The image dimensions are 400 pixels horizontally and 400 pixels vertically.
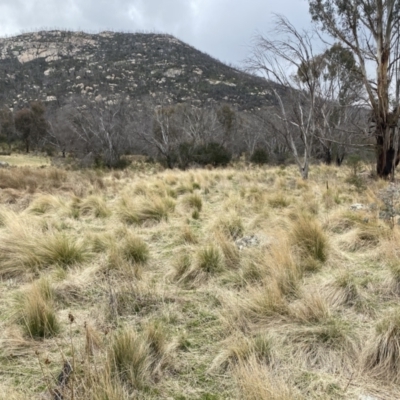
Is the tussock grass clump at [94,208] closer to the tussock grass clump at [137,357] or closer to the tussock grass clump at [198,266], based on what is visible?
the tussock grass clump at [198,266]

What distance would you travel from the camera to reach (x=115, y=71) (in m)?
64.7

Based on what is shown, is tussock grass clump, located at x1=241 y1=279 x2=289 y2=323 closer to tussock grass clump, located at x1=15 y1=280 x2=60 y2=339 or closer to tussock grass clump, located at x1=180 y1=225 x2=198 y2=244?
tussock grass clump, located at x1=15 y1=280 x2=60 y2=339

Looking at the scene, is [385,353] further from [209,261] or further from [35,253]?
[35,253]

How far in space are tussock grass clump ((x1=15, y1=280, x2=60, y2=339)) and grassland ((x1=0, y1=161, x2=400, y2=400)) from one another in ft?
0.03

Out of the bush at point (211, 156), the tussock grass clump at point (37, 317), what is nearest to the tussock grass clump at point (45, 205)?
the tussock grass clump at point (37, 317)

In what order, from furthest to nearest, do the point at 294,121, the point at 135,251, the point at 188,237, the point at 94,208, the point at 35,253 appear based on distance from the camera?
the point at 294,121, the point at 94,208, the point at 188,237, the point at 135,251, the point at 35,253

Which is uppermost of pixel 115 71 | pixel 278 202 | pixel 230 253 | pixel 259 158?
pixel 115 71

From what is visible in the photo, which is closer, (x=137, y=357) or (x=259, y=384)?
(x=259, y=384)

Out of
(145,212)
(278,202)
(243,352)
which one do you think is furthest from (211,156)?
(243,352)

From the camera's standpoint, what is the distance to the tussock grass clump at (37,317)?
230 cm

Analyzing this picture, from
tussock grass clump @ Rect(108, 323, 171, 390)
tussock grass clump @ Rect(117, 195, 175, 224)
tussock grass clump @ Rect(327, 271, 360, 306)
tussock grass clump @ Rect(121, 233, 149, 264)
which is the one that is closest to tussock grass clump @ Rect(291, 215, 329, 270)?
tussock grass clump @ Rect(327, 271, 360, 306)

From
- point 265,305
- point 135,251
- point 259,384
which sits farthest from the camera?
point 135,251

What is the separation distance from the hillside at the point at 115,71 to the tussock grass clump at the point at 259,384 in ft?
162

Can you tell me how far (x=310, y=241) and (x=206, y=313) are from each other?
1.73 metres
